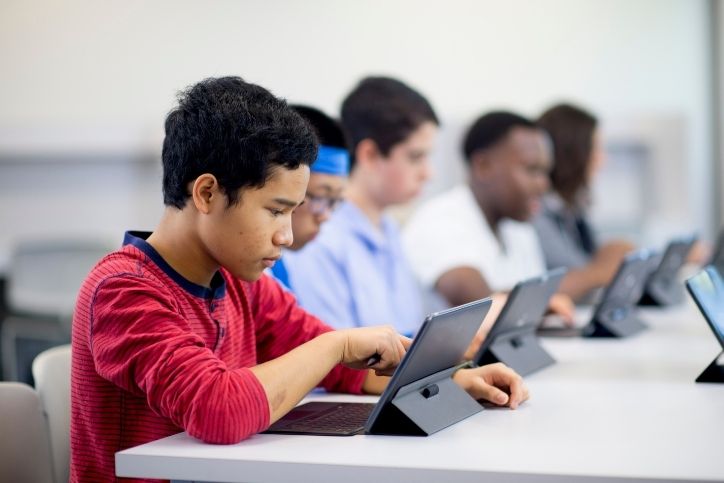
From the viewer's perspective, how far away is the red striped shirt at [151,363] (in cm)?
121

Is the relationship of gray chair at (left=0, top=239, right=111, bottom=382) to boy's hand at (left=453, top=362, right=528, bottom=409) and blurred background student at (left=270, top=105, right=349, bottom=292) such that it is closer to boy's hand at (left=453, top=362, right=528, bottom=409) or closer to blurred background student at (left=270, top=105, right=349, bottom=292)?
blurred background student at (left=270, top=105, right=349, bottom=292)

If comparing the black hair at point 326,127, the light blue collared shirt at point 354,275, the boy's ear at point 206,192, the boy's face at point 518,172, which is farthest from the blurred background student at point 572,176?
the boy's ear at point 206,192

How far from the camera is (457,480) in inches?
42.9

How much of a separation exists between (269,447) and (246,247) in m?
0.27

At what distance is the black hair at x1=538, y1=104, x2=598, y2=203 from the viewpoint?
3971mm

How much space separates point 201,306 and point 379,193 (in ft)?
4.04

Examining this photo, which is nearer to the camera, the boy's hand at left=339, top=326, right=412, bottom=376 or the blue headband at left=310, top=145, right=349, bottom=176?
the boy's hand at left=339, top=326, right=412, bottom=376

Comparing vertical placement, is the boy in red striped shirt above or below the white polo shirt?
above

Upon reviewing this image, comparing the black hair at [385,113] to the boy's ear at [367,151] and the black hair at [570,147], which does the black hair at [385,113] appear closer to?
the boy's ear at [367,151]

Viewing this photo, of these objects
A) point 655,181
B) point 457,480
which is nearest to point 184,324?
point 457,480

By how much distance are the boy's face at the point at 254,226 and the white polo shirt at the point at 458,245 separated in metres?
1.55

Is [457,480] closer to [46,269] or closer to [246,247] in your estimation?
[246,247]

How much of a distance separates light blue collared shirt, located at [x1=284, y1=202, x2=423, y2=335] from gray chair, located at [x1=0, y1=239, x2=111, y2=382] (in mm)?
2037

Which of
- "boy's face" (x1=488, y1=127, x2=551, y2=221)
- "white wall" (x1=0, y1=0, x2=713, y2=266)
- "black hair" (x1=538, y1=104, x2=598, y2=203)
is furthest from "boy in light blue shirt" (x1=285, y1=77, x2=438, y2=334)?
"white wall" (x1=0, y1=0, x2=713, y2=266)
